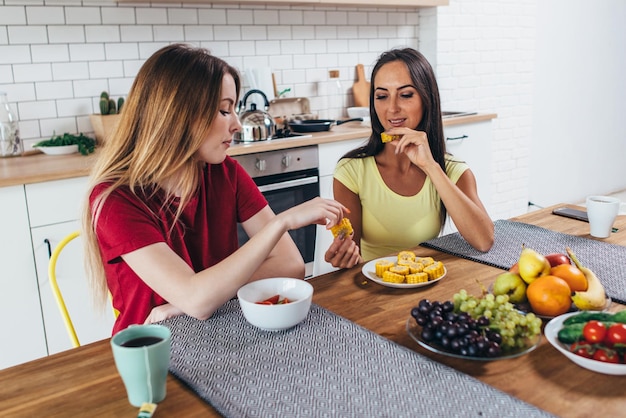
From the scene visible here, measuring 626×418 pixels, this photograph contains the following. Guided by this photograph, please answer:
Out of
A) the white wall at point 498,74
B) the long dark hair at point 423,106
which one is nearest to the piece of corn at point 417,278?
the long dark hair at point 423,106

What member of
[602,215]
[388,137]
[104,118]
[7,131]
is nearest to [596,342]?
[602,215]

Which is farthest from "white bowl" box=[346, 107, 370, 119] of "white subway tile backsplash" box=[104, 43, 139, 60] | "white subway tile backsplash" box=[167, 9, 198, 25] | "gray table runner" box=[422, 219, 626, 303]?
"gray table runner" box=[422, 219, 626, 303]

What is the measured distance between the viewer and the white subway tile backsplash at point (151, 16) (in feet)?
11.4

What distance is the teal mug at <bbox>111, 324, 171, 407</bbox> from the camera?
976mm

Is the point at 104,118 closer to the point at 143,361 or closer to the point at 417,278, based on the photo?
the point at 417,278

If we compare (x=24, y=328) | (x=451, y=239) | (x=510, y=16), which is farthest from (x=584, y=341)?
(x=510, y=16)

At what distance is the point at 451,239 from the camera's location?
1.96m

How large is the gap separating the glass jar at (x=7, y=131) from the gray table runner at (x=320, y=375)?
2196 millimetres

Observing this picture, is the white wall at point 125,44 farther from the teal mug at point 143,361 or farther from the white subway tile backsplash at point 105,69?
the teal mug at point 143,361

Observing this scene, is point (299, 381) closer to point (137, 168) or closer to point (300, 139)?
point (137, 168)

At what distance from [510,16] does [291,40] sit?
1.99m

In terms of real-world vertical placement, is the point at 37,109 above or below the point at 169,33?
below

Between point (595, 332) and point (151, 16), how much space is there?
3.09m

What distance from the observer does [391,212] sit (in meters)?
2.20
